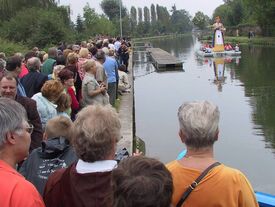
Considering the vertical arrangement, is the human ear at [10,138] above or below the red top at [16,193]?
above

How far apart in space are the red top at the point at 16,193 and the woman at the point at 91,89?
5540mm

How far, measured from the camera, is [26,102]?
16.7 feet

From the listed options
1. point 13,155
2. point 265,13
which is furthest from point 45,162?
point 265,13

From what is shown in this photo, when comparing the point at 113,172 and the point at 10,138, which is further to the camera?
the point at 10,138

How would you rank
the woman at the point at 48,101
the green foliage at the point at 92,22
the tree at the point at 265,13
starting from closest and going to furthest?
the woman at the point at 48,101
the tree at the point at 265,13
the green foliage at the point at 92,22

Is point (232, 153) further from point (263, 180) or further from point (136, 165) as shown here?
point (136, 165)

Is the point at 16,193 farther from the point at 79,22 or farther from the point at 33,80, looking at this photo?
the point at 79,22

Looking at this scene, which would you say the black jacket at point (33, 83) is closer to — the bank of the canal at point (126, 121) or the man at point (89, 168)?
the bank of the canal at point (126, 121)

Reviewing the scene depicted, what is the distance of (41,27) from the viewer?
28938 millimetres

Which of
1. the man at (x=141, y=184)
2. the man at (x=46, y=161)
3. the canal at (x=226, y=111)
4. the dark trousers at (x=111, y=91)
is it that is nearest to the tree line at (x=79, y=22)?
the canal at (x=226, y=111)

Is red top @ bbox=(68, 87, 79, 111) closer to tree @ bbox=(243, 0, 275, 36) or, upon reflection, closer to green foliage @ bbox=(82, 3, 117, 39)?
green foliage @ bbox=(82, 3, 117, 39)

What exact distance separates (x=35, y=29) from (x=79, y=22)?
2895 cm

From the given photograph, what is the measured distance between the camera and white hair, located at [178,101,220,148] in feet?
9.18

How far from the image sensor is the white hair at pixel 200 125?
9.18 feet
